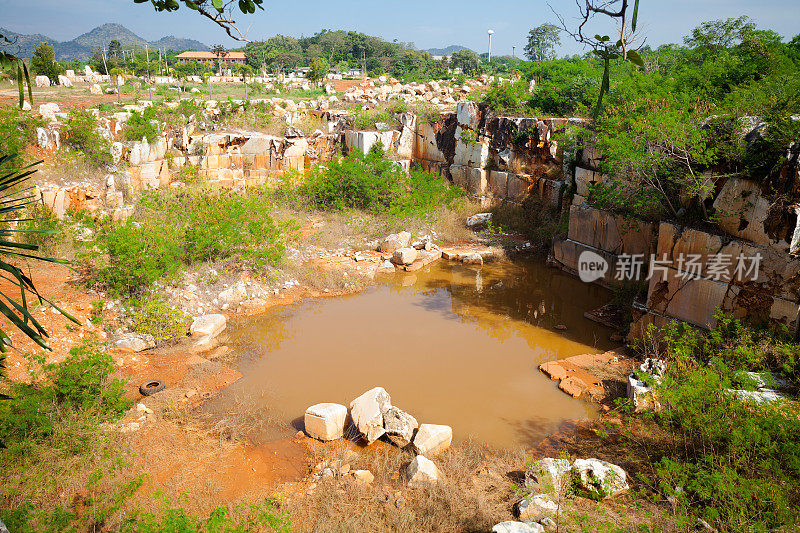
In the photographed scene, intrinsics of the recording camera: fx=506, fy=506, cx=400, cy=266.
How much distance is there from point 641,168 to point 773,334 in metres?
2.87

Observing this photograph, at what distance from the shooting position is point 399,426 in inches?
216

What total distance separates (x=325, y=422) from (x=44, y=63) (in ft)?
88.9

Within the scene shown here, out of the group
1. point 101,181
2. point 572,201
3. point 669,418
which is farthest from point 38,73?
point 669,418

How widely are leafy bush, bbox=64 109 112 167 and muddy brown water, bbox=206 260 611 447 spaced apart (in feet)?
20.6

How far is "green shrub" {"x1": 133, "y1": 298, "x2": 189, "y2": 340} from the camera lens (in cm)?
732

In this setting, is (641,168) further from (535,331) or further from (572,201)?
(572,201)

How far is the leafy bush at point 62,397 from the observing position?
15.0 feet

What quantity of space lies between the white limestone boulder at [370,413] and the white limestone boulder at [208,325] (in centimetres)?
306

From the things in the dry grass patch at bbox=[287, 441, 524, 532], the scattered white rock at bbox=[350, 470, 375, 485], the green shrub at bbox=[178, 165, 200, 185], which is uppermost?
the green shrub at bbox=[178, 165, 200, 185]

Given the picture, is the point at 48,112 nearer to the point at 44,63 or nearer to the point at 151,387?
the point at 151,387

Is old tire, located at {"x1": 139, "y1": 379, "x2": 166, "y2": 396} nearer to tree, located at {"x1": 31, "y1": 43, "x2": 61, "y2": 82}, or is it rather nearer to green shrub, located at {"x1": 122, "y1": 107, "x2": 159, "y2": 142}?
green shrub, located at {"x1": 122, "y1": 107, "x2": 159, "y2": 142}

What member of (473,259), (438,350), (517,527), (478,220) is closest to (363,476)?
(517,527)

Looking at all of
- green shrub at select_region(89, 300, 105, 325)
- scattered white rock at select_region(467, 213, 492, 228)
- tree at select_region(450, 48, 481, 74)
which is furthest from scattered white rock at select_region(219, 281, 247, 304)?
tree at select_region(450, 48, 481, 74)

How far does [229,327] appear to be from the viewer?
26.9ft
